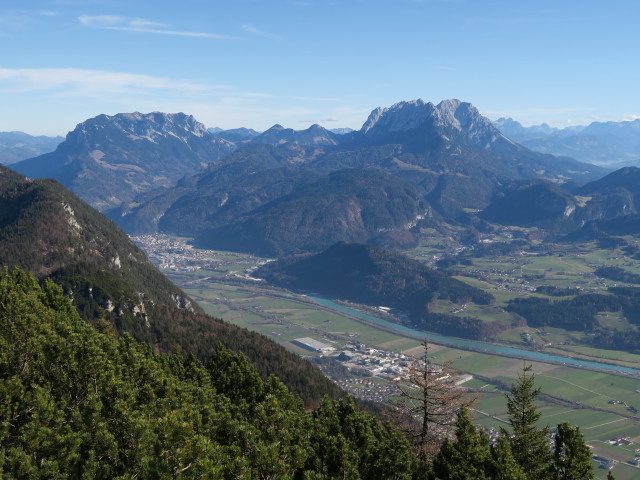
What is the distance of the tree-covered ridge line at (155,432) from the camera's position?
115 feet

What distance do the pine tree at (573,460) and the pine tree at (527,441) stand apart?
146 cm

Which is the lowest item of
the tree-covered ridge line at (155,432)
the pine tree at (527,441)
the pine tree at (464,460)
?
the pine tree at (527,441)

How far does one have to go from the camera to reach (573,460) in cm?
4734

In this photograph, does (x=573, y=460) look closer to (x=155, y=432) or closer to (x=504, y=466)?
(x=504, y=466)

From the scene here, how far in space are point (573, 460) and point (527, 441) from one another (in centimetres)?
955

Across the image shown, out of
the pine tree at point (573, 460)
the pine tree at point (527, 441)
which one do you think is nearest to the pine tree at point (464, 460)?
the pine tree at point (527, 441)

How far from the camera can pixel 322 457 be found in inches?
1716

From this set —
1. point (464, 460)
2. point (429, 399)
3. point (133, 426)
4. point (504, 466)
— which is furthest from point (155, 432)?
point (429, 399)

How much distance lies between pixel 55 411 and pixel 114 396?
14.5 feet

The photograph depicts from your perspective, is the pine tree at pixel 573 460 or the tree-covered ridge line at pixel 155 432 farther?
the pine tree at pixel 573 460

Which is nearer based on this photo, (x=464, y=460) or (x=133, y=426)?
(x=133, y=426)

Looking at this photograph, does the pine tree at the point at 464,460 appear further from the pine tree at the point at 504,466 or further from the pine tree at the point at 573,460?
the pine tree at the point at 573,460

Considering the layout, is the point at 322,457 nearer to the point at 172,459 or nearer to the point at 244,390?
the point at 172,459

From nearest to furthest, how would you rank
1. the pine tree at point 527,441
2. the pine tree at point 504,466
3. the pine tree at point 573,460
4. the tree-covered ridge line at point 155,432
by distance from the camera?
the tree-covered ridge line at point 155,432, the pine tree at point 504,466, the pine tree at point 573,460, the pine tree at point 527,441
